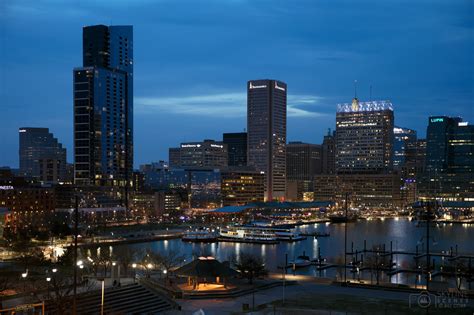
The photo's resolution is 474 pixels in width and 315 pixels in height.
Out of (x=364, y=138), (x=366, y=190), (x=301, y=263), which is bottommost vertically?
(x=301, y=263)

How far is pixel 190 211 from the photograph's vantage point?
427ft

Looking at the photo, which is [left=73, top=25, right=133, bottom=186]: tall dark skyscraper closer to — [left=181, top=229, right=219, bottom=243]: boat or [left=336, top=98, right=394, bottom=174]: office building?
[left=181, top=229, right=219, bottom=243]: boat

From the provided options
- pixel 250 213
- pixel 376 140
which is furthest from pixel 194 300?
pixel 376 140

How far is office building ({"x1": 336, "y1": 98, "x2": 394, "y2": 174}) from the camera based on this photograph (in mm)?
179125

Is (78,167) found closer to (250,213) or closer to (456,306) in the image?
(250,213)

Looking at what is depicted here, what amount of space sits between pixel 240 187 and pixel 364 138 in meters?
53.0

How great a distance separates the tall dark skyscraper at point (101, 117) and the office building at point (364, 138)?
2723 inches

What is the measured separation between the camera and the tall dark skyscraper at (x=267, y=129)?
558 feet

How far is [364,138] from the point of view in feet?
601

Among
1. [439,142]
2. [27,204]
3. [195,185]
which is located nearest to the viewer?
[27,204]

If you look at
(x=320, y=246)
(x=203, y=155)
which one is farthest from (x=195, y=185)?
(x=320, y=246)

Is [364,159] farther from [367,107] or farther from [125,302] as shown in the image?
[125,302]

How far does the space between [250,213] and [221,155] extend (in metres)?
70.6

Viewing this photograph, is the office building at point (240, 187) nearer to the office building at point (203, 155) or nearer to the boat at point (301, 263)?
the office building at point (203, 155)
